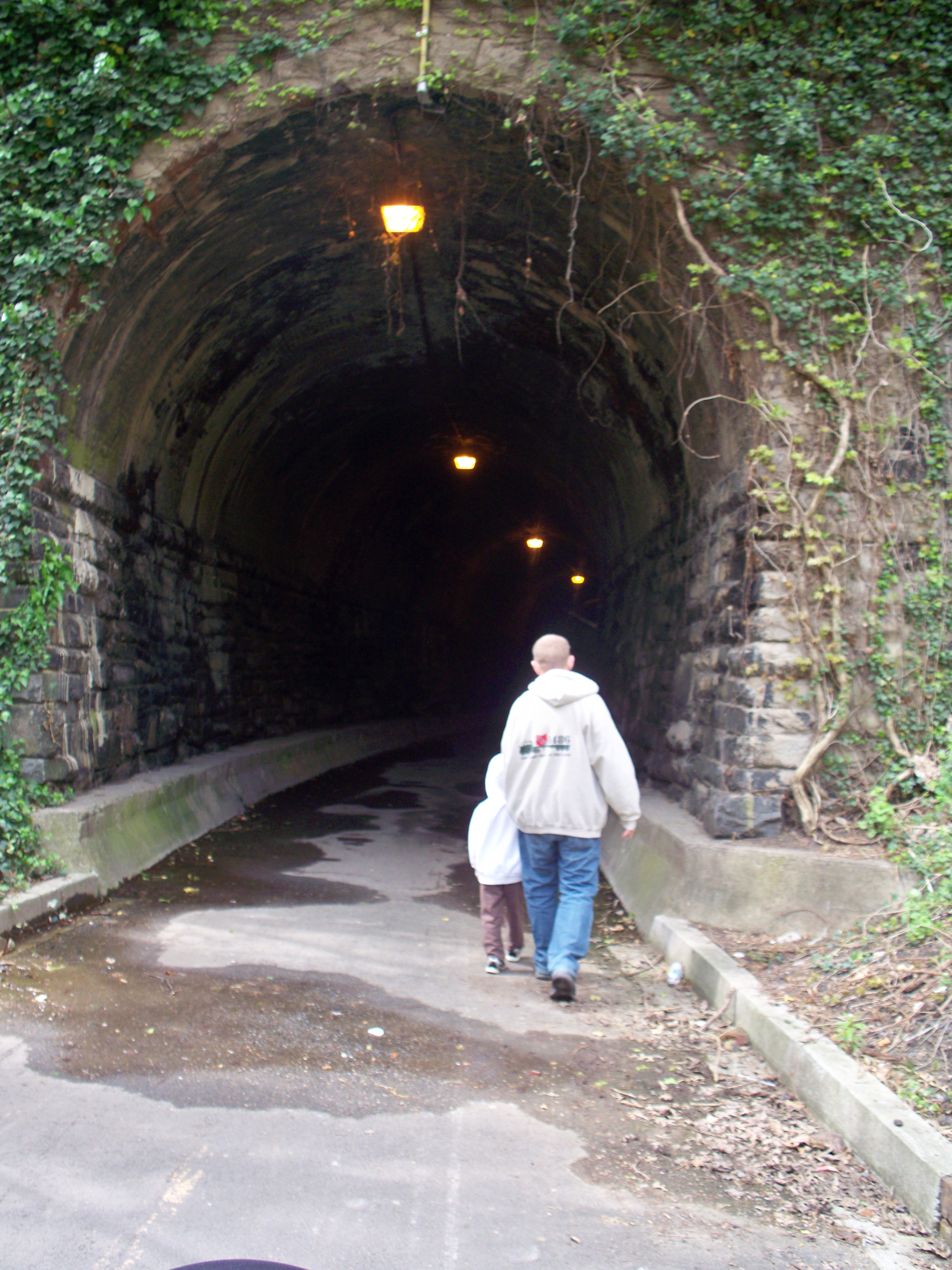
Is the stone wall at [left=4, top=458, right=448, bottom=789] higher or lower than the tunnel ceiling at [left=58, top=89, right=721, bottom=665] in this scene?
lower

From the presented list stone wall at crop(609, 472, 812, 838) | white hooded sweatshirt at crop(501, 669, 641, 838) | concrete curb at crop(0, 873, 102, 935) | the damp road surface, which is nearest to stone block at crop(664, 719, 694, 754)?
stone wall at crop(609, 472, 812, 838)

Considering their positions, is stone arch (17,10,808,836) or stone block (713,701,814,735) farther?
stone arch (17,10,808,836)

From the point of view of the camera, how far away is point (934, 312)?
5.72 meters

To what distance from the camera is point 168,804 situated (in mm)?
7844

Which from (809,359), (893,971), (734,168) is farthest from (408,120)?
(893,971)

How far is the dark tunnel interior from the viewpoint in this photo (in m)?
6.84

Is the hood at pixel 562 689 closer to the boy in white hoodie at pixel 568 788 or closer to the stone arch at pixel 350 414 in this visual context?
the boy in white hoodie at pixel 568 788

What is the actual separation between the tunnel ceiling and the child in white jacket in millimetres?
3666

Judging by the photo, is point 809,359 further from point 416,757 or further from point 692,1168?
point 416,757

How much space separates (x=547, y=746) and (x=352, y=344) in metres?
6.99

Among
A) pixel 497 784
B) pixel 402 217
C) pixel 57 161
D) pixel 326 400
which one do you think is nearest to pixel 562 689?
pixel 497 784

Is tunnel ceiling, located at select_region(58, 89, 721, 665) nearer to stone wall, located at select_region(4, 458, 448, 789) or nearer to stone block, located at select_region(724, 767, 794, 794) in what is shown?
stone wall, located at select_region(4, 458, 448, 789)

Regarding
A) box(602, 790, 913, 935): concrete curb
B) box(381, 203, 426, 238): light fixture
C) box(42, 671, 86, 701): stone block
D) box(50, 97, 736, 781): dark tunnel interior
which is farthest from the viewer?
box(381, 203, 426, 238): light fixture

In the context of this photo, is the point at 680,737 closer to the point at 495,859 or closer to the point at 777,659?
the point at 777,659
